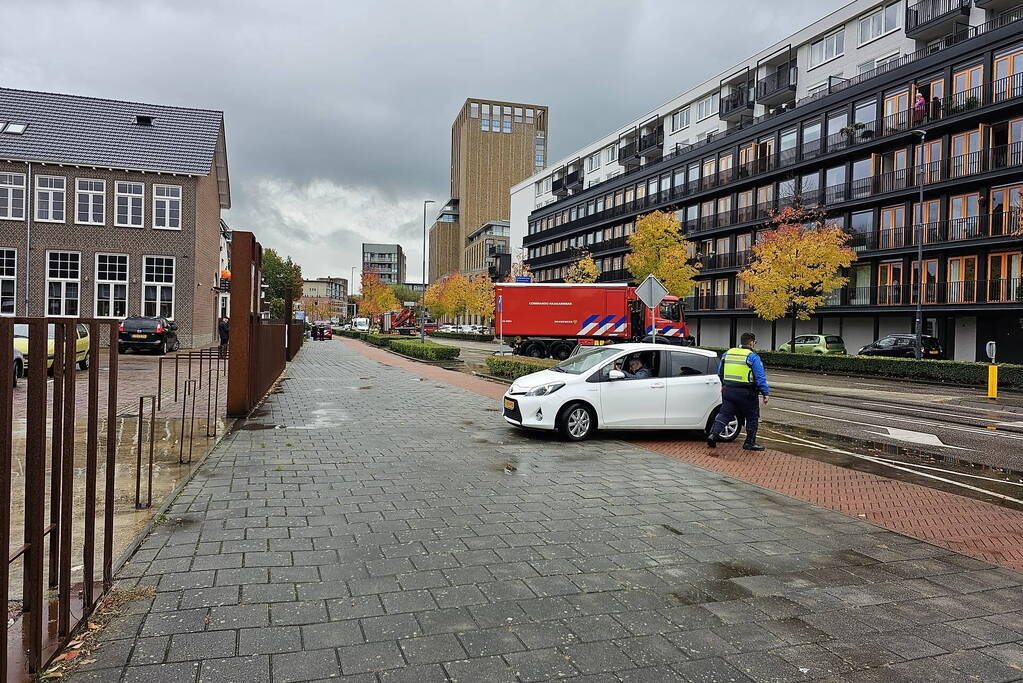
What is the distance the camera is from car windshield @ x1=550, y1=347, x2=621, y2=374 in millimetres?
10141

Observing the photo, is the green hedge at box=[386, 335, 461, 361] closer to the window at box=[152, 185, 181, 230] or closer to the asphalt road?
the window at box=[152, 185, 181, 230]

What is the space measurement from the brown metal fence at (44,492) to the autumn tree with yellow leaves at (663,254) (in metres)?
38.0

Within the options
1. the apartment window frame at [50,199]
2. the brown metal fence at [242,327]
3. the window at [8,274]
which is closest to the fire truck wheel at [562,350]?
the brown metal fence at [242,327]

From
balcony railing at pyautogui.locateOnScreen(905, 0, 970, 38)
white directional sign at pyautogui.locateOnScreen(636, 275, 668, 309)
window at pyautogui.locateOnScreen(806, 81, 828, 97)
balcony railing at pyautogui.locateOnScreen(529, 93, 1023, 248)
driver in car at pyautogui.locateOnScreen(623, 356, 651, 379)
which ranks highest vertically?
balcony railing at pyautogui.locateOnScreen(905, 0, 970, 38)

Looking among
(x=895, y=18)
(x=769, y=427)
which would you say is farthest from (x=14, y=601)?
(x=895, y=18)

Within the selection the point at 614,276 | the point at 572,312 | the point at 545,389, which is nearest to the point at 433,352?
the point at 572,312

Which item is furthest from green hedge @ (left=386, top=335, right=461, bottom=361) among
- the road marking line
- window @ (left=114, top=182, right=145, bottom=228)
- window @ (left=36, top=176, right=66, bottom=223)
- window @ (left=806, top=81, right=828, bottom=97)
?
window @ (left=806, top=81, right=828, bottom=97)

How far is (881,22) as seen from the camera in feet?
122

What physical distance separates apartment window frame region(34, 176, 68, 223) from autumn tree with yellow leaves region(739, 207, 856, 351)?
3309cm

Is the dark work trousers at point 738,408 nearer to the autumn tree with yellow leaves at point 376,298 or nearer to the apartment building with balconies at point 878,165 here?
the apartment building with balconies at point 878,165

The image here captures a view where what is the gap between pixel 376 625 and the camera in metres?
3.62

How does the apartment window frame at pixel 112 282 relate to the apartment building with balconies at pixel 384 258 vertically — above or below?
below

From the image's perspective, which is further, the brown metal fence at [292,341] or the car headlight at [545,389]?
the brown metal fence at [292,341]

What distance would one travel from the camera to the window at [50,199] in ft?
105
